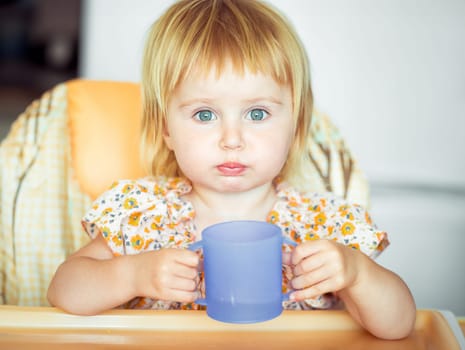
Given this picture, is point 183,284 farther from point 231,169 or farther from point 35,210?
point 35,210

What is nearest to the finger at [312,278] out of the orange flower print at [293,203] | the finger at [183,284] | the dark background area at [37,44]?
the finger at [183,284]

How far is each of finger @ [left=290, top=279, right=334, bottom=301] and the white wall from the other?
38.0 inches

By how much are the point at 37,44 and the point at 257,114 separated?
6.01 m

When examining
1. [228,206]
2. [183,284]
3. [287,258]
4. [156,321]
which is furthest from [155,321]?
[228,206]

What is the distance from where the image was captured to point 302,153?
1.35 m

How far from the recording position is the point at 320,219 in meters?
1.24

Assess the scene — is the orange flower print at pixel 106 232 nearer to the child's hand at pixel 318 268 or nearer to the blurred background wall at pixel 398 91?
the child's hand at pixel 318 268

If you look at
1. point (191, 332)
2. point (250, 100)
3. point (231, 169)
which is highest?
point (250, 100)

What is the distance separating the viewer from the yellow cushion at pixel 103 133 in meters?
1.42

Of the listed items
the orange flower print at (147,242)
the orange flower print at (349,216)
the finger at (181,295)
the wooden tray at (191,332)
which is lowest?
the wooden tray at (191,332)

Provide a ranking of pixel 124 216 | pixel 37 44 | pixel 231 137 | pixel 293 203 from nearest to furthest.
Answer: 1. pixel 231 137
2. pixel 124 216
3. pixel 293 203
4. pixel 37 44

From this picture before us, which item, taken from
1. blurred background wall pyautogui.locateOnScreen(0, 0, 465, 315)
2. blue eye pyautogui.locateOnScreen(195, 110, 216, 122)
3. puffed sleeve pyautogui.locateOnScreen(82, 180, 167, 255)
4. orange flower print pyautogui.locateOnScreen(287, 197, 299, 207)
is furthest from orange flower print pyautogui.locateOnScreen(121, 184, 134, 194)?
blurred background wall pyautogui.locateOnScreen(0, 0, 465, 315)

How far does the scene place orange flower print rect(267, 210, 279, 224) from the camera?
1.26m

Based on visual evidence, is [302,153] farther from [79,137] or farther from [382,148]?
[382,148]
